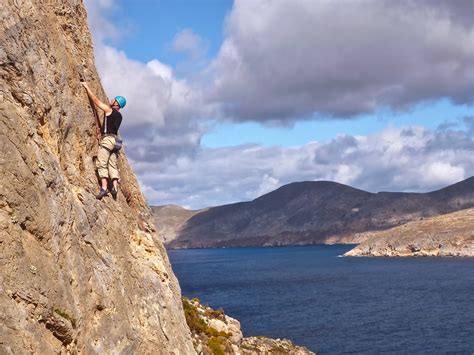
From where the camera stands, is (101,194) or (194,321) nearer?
(101,194)

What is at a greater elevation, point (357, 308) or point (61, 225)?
point (61, 225)

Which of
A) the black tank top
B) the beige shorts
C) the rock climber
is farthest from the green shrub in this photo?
the black tank top

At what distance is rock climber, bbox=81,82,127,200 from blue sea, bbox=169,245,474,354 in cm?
5188

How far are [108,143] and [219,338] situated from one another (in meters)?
22.2

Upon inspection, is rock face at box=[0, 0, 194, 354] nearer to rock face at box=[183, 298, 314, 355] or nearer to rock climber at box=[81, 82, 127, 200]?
rock climber at box=[81, 82, 127, 200]

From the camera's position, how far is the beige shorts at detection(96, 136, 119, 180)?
1797cm

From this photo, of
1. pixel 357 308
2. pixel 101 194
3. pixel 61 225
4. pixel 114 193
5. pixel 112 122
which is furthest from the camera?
pixel 357 308

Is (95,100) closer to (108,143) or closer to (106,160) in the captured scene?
(108,143)

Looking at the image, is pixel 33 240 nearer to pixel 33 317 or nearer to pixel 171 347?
pixel 33 317

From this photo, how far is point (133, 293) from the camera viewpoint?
57.9 ft

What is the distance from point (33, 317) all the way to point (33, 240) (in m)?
1.83

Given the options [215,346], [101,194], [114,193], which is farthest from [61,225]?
[215,346]

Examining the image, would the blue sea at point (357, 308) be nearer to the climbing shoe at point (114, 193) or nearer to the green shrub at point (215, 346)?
the green shrub at point (215, 346)

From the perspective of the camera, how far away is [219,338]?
36.3 m
